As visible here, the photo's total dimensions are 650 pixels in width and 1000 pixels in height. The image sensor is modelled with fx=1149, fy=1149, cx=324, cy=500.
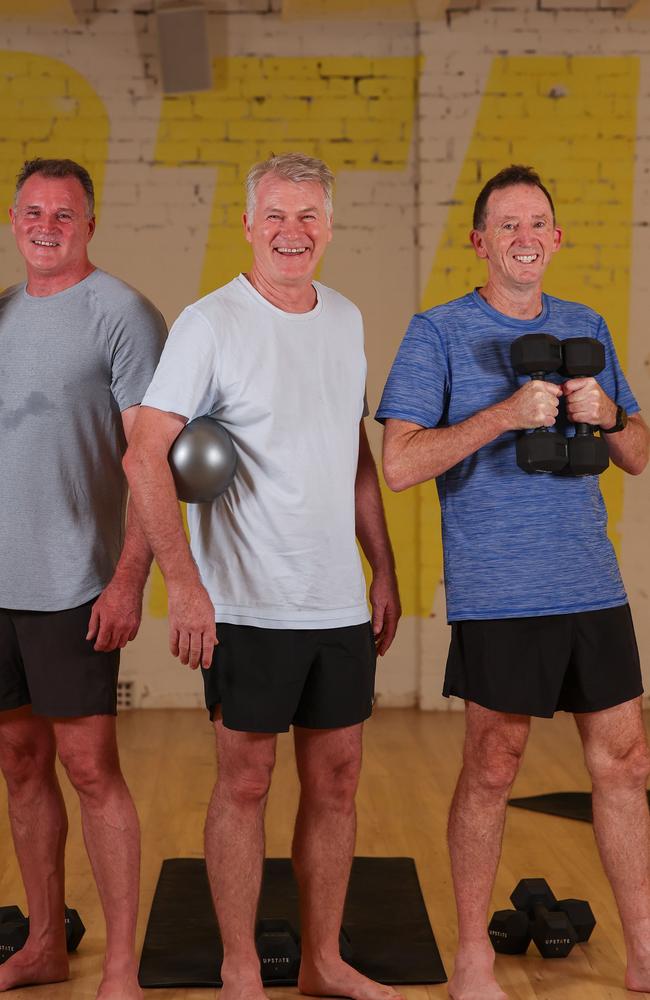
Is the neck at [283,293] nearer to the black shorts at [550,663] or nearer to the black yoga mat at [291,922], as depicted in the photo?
the black shorts at [550,663]

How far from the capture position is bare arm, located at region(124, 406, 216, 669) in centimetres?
218

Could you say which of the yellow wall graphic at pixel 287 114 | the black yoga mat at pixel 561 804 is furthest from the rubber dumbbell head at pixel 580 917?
the yellow wall graphic at pixel 287 114

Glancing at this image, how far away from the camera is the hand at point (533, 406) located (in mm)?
2258

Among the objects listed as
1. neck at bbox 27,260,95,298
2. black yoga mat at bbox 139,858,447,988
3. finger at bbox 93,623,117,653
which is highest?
neck at bbox 27,260,95,298

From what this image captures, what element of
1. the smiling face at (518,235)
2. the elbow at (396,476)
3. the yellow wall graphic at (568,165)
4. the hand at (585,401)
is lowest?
the elbow at (396,476)

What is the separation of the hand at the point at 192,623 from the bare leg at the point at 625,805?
844mm

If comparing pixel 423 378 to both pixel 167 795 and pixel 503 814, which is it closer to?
pixel 503 814

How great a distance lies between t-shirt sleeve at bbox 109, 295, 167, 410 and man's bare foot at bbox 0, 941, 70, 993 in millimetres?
1221

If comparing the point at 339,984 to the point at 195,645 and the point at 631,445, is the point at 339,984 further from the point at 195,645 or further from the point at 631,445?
the point at 631,445

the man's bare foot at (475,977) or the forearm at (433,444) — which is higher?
the forearm at (433,444)

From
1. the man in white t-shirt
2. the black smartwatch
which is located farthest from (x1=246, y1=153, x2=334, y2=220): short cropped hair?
the black smartwatch

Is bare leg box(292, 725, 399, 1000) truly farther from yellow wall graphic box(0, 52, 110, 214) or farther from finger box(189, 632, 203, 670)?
yellow wall graphic box(0, 52, 110, 214)

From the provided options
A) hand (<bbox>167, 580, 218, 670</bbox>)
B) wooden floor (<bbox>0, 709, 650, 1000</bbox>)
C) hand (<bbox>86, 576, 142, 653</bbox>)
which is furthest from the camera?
wooden floor (<bbox>0, 709, 650, 1000</bbox>)

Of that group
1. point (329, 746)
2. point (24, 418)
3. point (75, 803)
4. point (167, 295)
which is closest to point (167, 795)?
point (75, 803)
